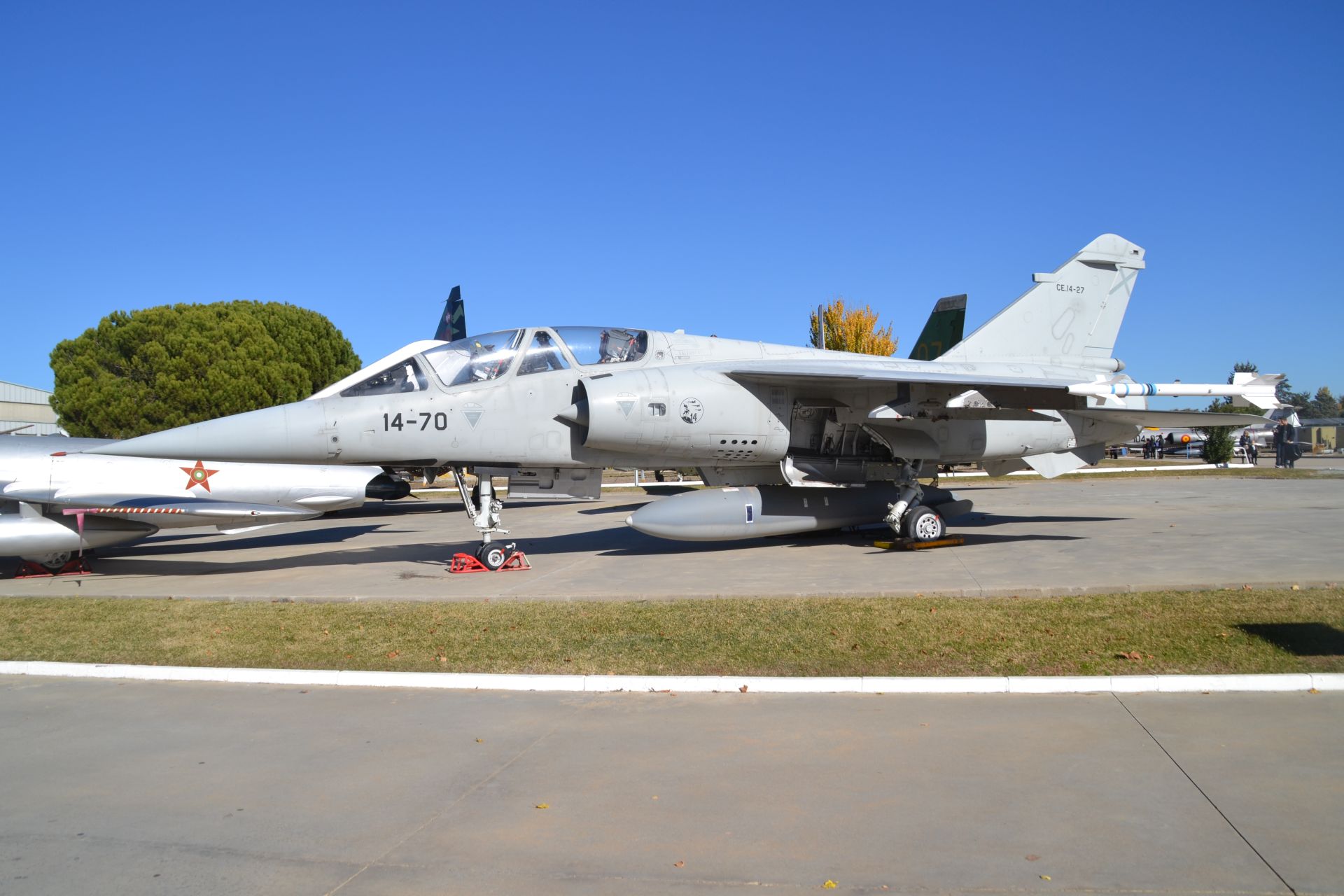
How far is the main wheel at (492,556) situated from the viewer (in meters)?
12.3

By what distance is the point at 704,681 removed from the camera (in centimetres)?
631

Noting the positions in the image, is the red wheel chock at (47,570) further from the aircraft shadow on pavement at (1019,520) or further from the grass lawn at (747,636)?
the aircraft shadow on pavement at (1019,520)

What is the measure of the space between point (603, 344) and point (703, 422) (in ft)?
5.70

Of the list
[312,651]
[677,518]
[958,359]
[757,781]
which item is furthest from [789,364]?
[757,781]

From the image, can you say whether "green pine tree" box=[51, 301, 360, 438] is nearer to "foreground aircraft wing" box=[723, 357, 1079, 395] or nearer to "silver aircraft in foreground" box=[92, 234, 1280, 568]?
A: "silver aircraft in foreground" box=[92, 234, 1280, 568]

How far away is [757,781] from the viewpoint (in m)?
4.53

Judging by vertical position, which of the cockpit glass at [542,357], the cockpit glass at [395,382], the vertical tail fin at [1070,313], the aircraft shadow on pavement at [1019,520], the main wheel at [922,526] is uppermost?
the vertical tail fin at [1070,313]

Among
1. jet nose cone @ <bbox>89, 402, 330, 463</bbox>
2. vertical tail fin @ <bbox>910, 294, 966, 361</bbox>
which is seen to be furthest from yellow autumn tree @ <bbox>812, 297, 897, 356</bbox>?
jet nose cone @ <bbox>89, 402, 330, 463</bbox>

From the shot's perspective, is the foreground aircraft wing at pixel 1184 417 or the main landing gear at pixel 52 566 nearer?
the foreground aircraft wing at pixel 1184 417

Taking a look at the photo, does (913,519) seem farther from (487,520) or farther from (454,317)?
(454,317)

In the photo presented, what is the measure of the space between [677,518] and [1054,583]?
500cm

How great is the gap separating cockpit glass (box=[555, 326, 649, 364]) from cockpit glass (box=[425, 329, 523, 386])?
2.30 feet

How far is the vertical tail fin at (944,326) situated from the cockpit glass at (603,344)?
17.5 meters

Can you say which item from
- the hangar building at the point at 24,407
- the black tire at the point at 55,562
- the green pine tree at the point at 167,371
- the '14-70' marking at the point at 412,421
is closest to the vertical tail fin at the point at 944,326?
the '14-70' marking at the point at 412,421
